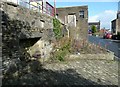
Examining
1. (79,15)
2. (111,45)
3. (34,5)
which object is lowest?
(111,45)

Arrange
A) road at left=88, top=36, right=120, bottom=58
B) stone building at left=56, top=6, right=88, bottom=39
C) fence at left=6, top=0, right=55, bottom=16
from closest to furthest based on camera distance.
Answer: fence at left=6, top=0, right=55, bottom=16 < road at left=88, top=36, right=120, bottom=58 < stone building at left=56, top=6, right=88, bottom=39

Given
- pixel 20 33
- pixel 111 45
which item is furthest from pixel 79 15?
pixel 20 33

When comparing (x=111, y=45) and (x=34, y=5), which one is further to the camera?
(x=111, y=45)

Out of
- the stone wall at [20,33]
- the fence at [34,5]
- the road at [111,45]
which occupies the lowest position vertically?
the road at [111,45]

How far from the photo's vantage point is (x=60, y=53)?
32.7 ft

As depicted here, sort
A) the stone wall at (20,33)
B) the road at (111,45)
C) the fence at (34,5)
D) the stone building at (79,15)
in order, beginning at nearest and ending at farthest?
the stone wall at (20,33) < the fence at (34,5) < the road at (111,45) < the stone building at (79,15)

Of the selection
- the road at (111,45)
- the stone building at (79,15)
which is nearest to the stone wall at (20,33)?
the road at (111,45)

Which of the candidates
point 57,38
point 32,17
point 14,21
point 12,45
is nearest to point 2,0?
point 14,21

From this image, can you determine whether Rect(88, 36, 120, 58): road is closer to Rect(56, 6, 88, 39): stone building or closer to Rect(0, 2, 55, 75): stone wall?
Rect(56, 6, 88, 39): stone building

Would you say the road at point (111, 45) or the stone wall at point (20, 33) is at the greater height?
the stone wall at point (20, 33)

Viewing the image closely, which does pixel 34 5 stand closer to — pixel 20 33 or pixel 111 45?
pixel 20 33

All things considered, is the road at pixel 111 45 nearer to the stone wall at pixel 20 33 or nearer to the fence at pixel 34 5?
the fence at pixel 34 5

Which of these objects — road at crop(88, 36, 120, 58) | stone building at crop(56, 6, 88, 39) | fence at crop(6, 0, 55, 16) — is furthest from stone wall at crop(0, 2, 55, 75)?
stone building at crop(56, 6, 88, 39)

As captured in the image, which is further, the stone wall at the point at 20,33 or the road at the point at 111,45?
the road at the point at 111,45
